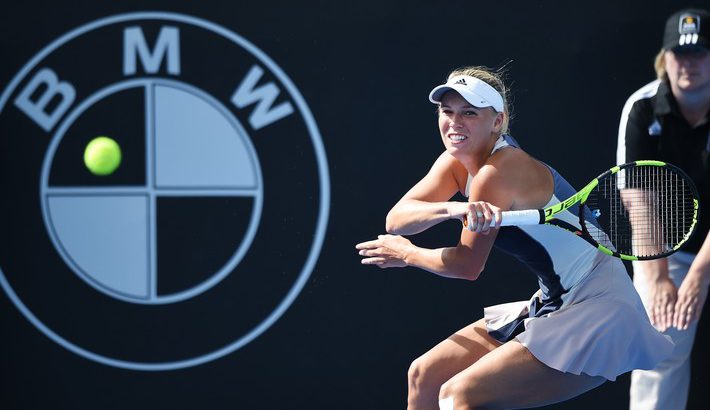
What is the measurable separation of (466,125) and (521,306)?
0.57 metres

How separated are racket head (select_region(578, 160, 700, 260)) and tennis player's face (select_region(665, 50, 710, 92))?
319mm

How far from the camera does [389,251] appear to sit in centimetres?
322

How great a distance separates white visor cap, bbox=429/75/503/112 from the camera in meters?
3.13

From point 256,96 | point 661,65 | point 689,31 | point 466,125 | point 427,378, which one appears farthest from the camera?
point 256,96

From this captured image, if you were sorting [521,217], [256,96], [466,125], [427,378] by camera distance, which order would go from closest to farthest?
1. [521,217]
2. [466,125]
3. [427,378]
4. [256,96]

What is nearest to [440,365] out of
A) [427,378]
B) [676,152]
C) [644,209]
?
[427,378]

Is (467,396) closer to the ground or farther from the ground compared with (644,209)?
closer to the ground

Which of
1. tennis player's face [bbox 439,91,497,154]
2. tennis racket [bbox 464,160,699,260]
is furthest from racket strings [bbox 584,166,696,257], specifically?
tennis player's face [bbox 439,91,497,154]

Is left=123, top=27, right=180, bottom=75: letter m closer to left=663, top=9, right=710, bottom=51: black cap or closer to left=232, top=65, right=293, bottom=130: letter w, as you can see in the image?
left=232, top=65, right=293, bottom=130: letter w

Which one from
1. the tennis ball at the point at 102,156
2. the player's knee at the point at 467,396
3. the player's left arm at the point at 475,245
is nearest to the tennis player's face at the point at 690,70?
the player's left arm at the point at 475,245

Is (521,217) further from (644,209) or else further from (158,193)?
(158,193)

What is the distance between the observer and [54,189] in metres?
4.24

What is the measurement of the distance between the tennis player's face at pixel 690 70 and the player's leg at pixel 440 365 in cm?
130

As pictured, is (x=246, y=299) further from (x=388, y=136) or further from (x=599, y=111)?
(x=599, y=111)
